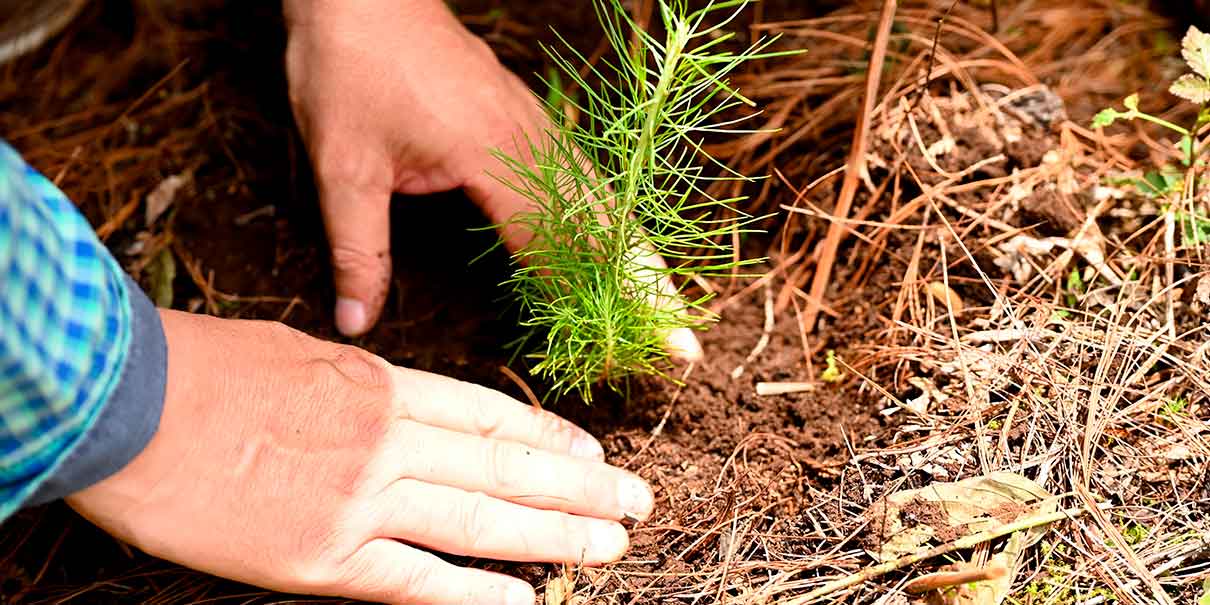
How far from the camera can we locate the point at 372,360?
1574 mm

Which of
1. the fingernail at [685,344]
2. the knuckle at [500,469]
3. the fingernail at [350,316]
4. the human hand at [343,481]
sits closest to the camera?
the human hand at [343,481]

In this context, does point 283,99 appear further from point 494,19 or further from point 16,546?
point 16,546

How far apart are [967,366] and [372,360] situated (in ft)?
3.37

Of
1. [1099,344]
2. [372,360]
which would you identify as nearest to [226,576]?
[372,360]

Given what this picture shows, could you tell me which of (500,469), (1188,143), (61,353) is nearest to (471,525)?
(500,469)

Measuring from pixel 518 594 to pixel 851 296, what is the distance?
88 cm

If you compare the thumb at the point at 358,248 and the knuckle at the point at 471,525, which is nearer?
the knuckle at the point at 471,525

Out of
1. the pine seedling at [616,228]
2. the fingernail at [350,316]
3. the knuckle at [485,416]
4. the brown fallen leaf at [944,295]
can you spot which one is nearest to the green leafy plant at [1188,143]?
the brown fallen leaf at [944,295]

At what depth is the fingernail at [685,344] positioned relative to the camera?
70.6 inches

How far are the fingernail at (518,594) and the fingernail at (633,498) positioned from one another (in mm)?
211

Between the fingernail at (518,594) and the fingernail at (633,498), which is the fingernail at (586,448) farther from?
the fingernail at (518,594)

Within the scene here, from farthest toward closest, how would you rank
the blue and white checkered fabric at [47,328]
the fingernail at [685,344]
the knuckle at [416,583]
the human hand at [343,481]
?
the fingernail at [685,344], the knuckle at [416,583], the human hand at [343,481], the blue and white checkered fabric at [47,328]

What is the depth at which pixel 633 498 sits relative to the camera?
158 centimetres

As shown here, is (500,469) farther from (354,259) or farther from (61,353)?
(61,353)
